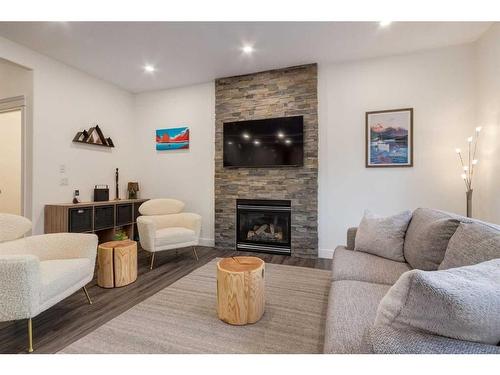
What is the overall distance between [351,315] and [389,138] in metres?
2.70

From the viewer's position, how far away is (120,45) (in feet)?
9.66

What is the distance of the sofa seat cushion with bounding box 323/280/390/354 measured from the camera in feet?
3.26

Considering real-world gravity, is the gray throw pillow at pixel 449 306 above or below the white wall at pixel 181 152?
below

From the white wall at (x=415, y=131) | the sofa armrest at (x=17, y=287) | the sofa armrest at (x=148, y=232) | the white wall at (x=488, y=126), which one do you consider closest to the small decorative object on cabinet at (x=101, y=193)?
the sofa armrest at (x=148, y=232)

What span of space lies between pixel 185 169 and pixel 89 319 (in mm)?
2706

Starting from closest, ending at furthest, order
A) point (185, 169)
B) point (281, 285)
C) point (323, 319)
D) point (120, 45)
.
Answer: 1. point (323, 319)
2. point (281, 285)
3. point (120, 45)
4. point (185, 169)

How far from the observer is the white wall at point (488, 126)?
2.56m

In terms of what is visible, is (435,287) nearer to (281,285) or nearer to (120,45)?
(281,285)

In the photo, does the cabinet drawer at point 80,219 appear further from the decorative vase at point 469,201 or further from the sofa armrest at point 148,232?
the decorative vase at point 469,201

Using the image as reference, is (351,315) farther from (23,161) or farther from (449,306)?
(23,161)

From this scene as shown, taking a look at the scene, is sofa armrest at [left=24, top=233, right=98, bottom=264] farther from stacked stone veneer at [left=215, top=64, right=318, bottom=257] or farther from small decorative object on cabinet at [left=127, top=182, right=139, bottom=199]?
small decorative object on cabinet at [left=127, top=182, right=139, bottom=199]

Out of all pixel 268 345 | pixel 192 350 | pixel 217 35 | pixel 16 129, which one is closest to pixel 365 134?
pixel 217 35

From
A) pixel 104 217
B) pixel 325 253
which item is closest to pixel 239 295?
pixel 325 253

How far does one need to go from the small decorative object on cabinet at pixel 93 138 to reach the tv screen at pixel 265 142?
194cm
